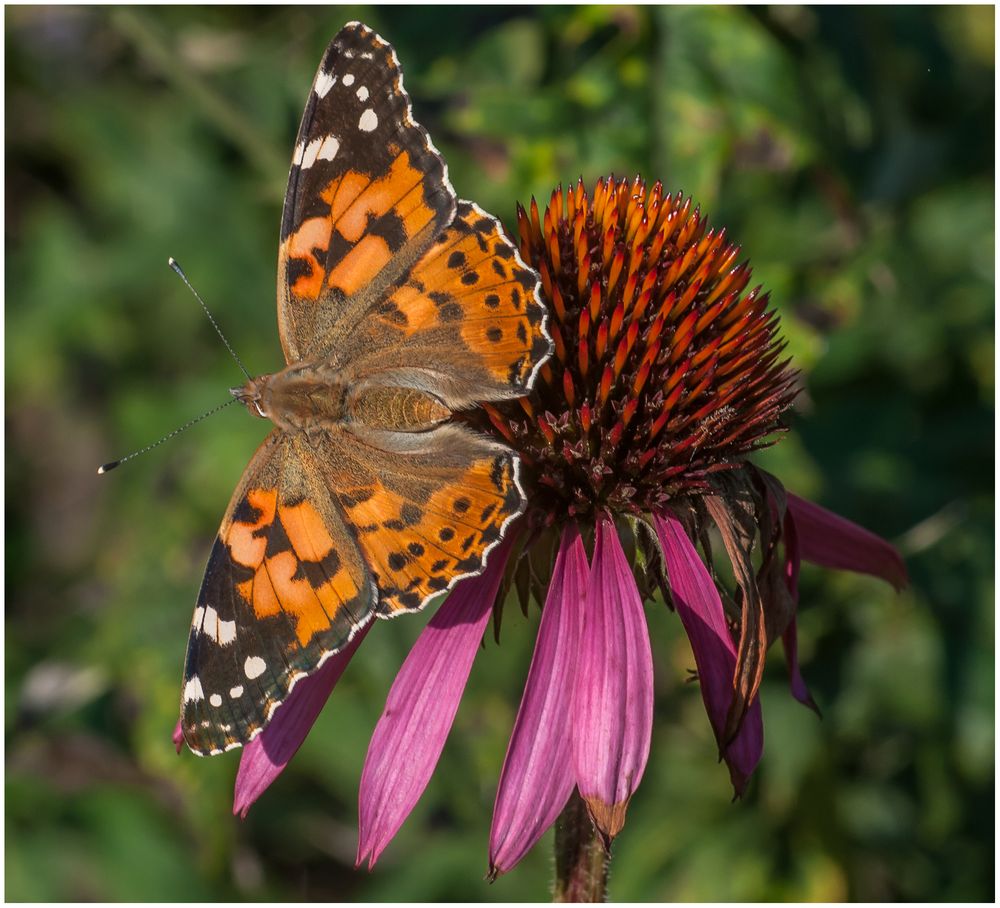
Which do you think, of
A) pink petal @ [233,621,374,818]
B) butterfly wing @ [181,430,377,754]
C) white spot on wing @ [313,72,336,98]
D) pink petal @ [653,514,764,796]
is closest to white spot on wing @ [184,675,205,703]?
butterfly wing @ [181,430,377,754]

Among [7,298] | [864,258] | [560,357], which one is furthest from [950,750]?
[7,298]

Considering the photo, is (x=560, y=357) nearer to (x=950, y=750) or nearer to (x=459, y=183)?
(x=459, y=183)

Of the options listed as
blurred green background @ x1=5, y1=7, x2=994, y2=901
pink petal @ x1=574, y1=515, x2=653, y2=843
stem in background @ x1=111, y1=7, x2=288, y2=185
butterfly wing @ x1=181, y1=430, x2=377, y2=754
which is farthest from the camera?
stem in background @ x1=111, y1=7, x2=288, y2=185

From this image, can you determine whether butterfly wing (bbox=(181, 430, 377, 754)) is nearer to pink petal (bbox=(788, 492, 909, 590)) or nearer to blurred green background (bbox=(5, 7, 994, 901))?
pink petal (bbox=(788, 492, 909, 590))

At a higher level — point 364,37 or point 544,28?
point 364,37

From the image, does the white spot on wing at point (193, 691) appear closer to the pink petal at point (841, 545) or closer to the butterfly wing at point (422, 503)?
the butterfly wing at point (422, 503)

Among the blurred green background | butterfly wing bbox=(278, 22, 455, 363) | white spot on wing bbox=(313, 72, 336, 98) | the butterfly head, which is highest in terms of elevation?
white spot on wing bbox=(313, 72, 336, 98)

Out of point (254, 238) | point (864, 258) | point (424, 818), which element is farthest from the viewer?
point (254, 238)
